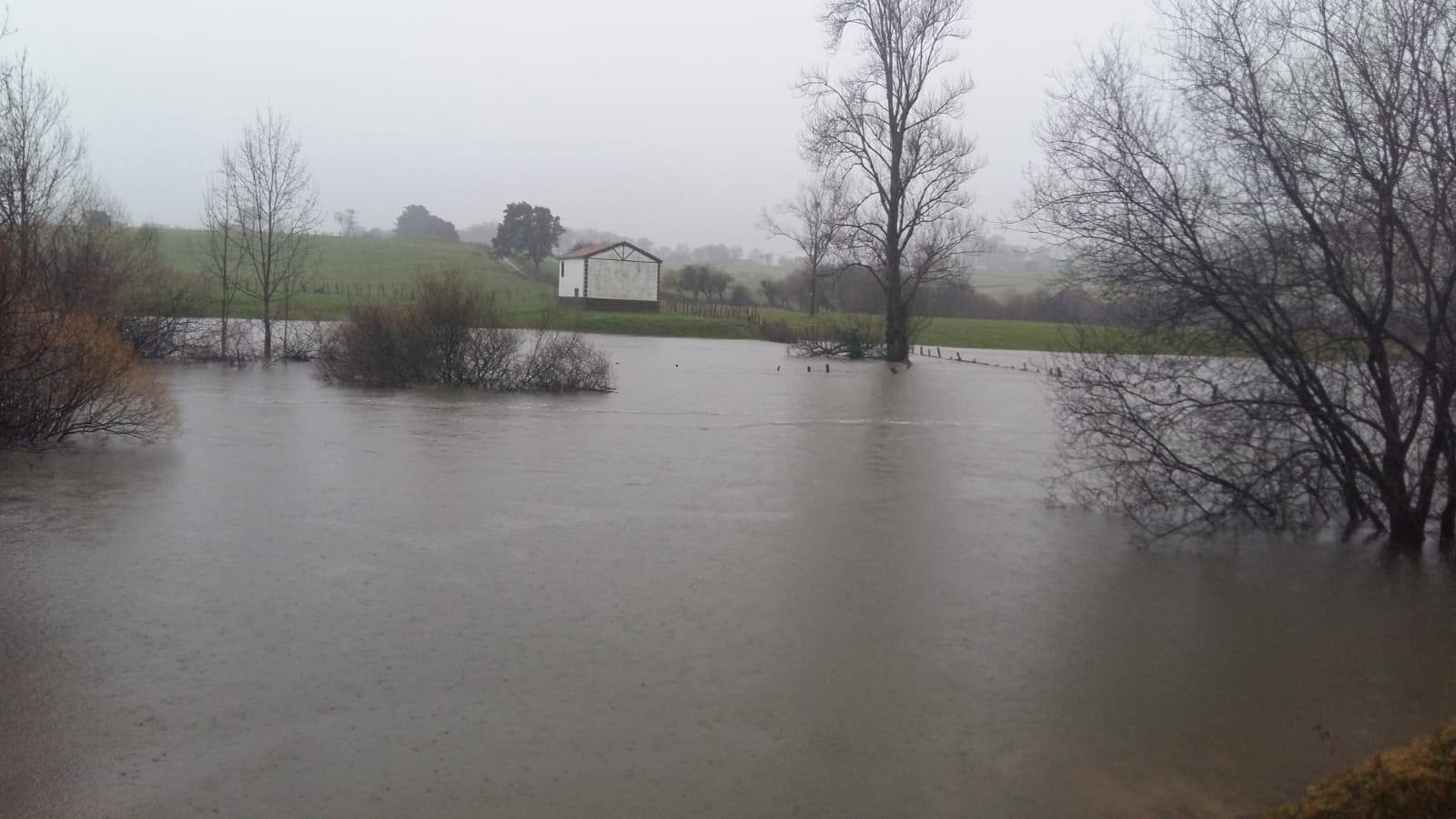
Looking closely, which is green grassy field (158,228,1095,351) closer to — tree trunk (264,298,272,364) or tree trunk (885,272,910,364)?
tree trunk (885,272,910,364)

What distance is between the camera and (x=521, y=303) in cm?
6341

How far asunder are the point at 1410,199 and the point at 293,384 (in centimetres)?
2131

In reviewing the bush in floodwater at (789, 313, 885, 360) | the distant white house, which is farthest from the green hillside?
the bush in floodwater at (789, 313, 885, 360)

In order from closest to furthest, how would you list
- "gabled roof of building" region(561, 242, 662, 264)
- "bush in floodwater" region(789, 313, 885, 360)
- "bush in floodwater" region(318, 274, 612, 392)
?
"bush in floodwater" region(318, 274, 612, 392)
"bush in floodwater" region(789, 313, 885, 360)
"gabled roof of building" region(561, 242, 662, 264)

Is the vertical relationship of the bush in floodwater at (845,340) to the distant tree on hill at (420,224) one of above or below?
below

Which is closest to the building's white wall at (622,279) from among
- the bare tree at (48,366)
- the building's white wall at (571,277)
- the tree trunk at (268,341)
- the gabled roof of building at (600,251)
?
the gabled roof of building at (600,251)

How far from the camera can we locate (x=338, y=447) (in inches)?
563

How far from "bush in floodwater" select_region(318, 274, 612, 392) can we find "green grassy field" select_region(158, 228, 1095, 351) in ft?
66.5

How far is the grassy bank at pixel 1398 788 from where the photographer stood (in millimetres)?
2986

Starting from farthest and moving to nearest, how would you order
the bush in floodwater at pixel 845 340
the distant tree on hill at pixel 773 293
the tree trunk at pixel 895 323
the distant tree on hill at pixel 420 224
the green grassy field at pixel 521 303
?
the distant tree on hill at pixel 420 224 → the distant tree on hill at pixel 773 293 → the green grassy field at pixel 521 303 → the bush in floodwater at pixel 845 340 → the tree trunk at pixel 895 323

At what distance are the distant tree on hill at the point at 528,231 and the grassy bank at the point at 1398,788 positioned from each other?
280ft

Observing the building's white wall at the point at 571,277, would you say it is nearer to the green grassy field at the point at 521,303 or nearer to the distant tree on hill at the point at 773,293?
the green grassy field at the point at 521,303

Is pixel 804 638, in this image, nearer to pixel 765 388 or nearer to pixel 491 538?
pixel 491 538

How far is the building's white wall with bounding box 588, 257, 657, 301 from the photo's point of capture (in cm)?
6525
